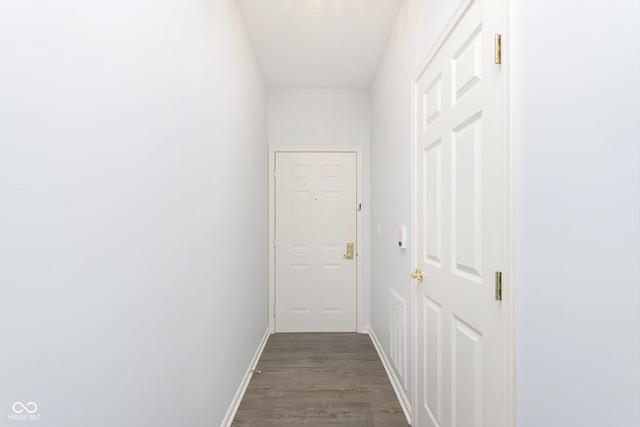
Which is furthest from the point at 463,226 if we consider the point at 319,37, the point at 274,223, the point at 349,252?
the point at 274,223

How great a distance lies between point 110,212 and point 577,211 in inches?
46.7

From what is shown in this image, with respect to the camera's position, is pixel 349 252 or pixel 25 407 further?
pixel 349 252

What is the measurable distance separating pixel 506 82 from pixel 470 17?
413 mm

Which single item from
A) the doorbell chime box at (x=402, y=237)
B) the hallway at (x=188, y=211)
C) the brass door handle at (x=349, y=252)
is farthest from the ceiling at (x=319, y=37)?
the brass door handle at (x=349, y=252)

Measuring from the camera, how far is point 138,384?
99cm

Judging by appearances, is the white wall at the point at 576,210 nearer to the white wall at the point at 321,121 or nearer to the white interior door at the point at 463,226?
→ the white interior door at the point at 463,226

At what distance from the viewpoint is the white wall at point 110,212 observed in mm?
622

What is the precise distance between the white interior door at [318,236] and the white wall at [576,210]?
2613 millimetres

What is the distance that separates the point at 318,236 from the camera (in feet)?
11.6

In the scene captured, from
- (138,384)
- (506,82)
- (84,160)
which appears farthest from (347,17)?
(138,384)

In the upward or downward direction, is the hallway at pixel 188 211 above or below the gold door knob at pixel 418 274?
above

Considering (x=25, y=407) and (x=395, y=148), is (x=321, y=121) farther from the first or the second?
(x=25, y=407)

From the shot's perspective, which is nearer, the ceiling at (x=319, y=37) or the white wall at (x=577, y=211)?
the white wall at (x=577, y=211)

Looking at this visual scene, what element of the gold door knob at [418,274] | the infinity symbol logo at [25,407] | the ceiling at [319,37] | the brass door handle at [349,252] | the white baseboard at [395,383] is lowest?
the white baseboard at [395,383]
